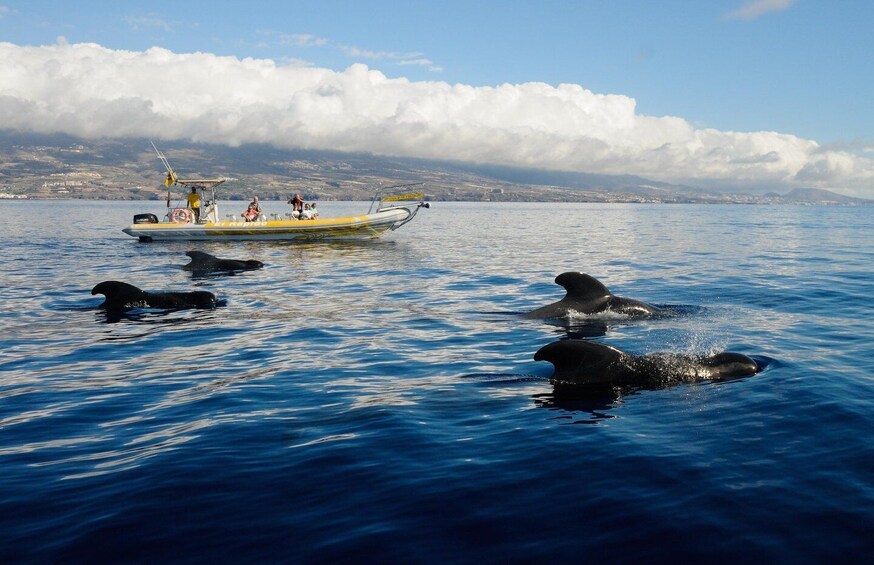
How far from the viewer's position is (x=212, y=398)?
11.5 metres

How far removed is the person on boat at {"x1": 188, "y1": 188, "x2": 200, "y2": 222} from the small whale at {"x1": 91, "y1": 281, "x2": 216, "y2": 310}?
32.4 meters

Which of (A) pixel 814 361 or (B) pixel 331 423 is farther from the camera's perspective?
(A) pixel 814 361

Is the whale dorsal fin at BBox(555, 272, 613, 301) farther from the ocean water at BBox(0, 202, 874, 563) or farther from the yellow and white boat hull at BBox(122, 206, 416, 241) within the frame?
the yellow and white boat hull at BBox(122, 206, 416, 241)

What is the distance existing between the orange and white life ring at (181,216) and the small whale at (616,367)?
45214 millimetres

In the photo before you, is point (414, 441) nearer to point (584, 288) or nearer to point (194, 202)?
point (584, 288)

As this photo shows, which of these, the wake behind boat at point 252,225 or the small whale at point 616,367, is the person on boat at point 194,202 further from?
the small whale at point 616,367

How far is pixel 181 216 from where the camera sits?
53625mm

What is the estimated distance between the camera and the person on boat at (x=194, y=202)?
171 feet

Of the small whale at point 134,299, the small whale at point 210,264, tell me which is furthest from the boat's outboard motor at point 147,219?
the small whale at point 134,299

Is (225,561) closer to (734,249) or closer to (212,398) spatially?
(212,398)

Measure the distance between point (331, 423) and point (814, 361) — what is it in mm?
9451

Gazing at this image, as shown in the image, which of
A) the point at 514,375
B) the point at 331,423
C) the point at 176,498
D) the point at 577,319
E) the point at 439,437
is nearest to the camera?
the point at 176,498

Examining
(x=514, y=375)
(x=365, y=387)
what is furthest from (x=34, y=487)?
(x=514, y=375)

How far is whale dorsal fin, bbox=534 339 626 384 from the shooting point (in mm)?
11719
